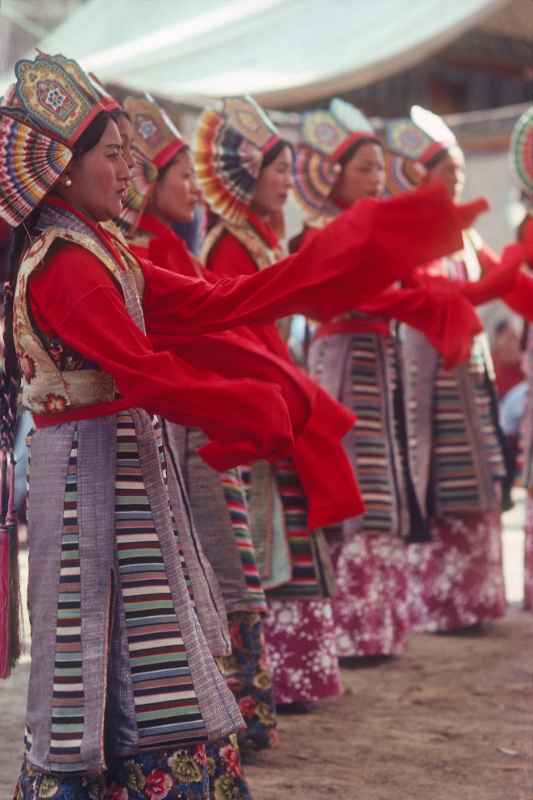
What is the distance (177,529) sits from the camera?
111 inches

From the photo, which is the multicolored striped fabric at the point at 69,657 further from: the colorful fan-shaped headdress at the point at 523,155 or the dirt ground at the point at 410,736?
the colorful fan-shaped headdress at the point at 523,155

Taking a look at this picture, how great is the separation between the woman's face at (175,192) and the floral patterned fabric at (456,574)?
2.09 m

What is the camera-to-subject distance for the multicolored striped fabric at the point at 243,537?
12.2 feet

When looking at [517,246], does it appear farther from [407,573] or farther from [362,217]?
[362,217]

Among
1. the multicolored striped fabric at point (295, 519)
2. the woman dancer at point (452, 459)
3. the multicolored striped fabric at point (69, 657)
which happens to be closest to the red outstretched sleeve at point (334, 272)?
the multicolored striped fabric at point (69, 657)

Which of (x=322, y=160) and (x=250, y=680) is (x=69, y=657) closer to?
(x=250, y=680)

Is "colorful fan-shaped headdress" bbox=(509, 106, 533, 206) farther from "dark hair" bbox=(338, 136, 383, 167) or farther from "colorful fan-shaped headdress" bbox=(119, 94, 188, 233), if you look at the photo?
"colorful fan-shaped headdress" bbox=(119, 94, 188, 233)

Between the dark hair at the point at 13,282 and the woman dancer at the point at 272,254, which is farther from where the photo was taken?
the woman dancer at the point at 272,254

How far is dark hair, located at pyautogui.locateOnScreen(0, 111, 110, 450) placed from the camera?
2781 mm

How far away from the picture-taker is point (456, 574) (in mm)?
5703

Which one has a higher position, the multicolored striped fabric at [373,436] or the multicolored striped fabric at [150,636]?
the multicolored striped fabric at [373,436]

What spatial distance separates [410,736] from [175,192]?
1.64 metres

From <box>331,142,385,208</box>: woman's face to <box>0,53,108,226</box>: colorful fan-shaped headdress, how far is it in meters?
2.36

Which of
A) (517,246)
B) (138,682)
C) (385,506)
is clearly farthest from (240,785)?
(517,246)
